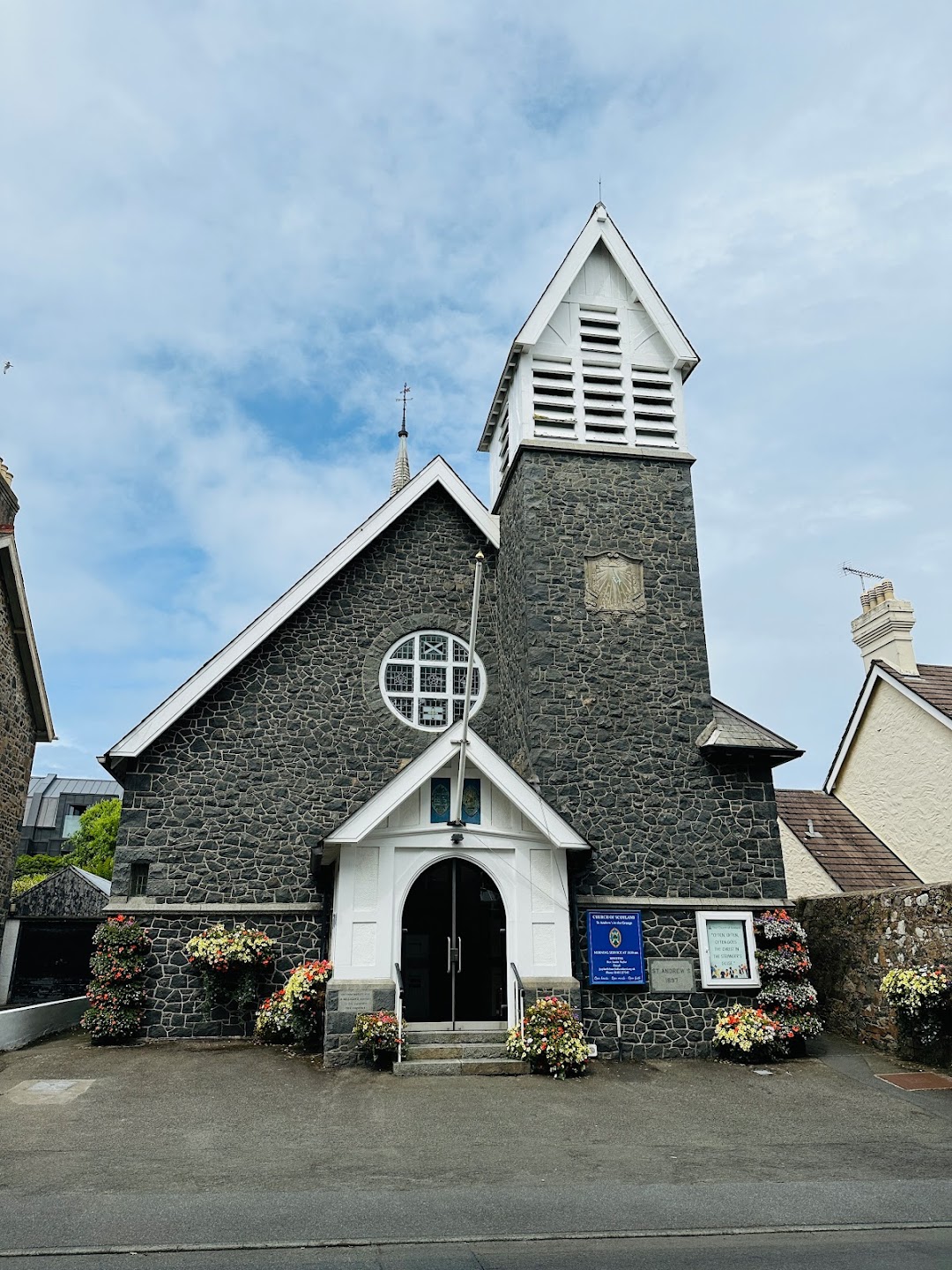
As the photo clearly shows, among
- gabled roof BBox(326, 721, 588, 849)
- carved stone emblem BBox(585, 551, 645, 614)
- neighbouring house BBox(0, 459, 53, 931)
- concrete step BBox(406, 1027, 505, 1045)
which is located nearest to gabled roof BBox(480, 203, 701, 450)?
carved stone emblem BBox(585, 551, 645, 614)

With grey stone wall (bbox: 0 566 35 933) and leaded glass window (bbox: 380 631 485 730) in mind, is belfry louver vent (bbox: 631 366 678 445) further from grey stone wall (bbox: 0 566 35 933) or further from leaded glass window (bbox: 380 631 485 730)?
grey stone wall (bbox: 0 566 35 933)

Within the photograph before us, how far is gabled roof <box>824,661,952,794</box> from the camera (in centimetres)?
1916

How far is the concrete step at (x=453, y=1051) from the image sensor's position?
12.0 m

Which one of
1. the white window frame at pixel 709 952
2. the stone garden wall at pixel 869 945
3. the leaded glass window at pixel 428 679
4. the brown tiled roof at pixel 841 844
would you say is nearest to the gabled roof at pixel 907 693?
the brown tiled roof at pixel 841 844

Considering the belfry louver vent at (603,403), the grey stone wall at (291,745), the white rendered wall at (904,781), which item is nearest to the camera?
the grey stone wall at (291,745)

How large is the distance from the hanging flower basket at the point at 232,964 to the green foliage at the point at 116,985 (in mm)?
764

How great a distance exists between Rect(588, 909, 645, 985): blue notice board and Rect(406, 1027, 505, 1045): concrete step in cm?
175

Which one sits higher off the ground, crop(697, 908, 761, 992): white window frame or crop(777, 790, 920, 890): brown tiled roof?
crop(777, 790, 920, 890): brown tiled roof

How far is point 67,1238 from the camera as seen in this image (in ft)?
19.8

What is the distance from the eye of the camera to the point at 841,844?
19.4 m

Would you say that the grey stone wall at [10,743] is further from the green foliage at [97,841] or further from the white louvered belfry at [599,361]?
the green foliage at [97,841]

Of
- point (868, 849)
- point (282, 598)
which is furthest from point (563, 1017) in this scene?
point (868, 849)

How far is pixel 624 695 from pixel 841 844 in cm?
739

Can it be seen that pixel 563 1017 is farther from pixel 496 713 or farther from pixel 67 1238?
pixel 67 1238
